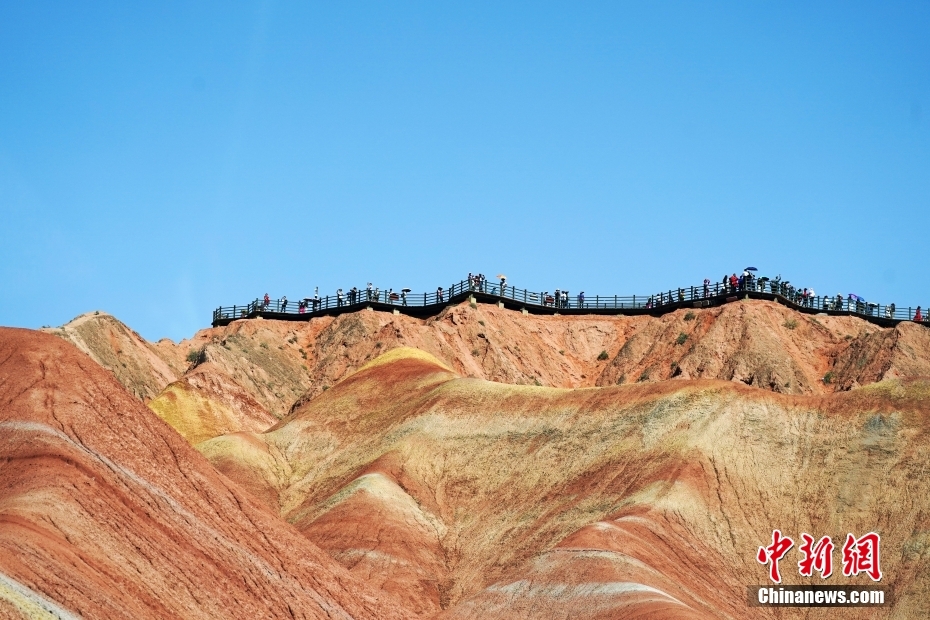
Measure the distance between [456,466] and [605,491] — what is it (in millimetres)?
10994

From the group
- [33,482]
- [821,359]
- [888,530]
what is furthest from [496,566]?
[821,359]

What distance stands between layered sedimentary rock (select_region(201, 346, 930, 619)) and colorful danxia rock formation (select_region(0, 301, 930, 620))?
0.49 feet

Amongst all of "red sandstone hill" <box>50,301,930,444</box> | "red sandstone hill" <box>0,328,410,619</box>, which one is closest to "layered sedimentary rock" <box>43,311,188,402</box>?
"red sandstone hill" <box>50,301,930,444</box>

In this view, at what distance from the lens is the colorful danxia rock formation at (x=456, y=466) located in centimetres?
5584

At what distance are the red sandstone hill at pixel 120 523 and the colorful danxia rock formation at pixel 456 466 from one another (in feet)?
0.42

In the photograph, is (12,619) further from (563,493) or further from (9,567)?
(563,493)

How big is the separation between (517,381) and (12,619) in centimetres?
6705

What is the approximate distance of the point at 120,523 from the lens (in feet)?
179

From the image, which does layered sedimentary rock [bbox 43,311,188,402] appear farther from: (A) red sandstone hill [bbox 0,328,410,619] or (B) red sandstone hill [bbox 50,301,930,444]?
(A) red sandstone hill [bbox 0,328,410,619]

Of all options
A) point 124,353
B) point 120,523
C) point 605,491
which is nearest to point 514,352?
point 124,353

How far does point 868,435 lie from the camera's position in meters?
76.1

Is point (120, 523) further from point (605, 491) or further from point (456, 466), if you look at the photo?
point (456, 466)

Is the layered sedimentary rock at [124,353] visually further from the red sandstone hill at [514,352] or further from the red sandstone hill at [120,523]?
the red sandstone hill at [120,523]

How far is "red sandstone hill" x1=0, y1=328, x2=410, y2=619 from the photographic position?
159 ft
